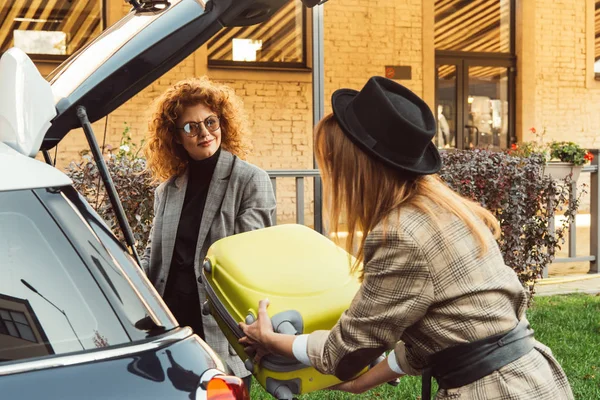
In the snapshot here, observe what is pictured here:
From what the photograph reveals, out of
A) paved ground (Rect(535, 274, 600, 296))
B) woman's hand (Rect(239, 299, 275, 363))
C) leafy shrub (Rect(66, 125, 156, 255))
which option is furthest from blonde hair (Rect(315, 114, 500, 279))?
paved ground (Rect(535, 274, 600, 296))

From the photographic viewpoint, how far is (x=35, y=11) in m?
12.6

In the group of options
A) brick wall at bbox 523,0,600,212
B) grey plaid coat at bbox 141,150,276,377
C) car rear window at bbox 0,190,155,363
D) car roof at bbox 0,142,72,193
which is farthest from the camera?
brick wall at bbox 523,0,600,212

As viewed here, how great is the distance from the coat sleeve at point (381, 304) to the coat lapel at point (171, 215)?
120 cm

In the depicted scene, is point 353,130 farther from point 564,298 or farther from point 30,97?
point 564,298

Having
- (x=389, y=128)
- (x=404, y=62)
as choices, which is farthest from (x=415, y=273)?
(x=404, y=62)

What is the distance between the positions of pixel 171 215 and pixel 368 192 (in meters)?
1.33

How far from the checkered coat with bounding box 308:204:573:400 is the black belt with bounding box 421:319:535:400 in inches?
0.5

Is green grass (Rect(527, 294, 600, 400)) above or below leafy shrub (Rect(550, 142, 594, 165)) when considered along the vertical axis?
below

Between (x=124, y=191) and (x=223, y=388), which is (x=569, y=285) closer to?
(x=124, y=191)

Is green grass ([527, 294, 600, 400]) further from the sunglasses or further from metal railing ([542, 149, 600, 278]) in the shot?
the sunglasses

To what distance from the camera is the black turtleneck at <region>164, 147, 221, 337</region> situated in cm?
318

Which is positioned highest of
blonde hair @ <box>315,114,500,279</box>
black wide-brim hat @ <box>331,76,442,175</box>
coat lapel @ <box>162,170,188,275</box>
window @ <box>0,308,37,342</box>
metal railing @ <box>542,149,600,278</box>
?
black wide-brim hat @ <box>331,76,442,175</box>

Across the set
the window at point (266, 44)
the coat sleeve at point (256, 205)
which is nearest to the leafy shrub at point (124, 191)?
the coat sleeve at point (256, 205)

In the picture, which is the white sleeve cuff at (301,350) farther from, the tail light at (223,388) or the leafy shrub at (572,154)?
the leafy shrub at (572,154)
